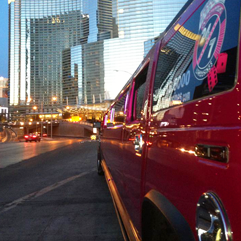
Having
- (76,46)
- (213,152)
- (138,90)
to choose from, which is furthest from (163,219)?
(76,46)

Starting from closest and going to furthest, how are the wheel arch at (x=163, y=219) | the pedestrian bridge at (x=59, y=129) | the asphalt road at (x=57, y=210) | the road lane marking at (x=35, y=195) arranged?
the wheel arch at (x=163, y=219), the asphalt road at (x=57, y=210), the road lane marking at (x=35, y=195), the pedestrian bridge at (x=59, y=129)

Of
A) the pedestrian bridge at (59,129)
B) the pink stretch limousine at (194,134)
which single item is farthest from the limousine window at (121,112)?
the pedestrian bridge at (59,129)

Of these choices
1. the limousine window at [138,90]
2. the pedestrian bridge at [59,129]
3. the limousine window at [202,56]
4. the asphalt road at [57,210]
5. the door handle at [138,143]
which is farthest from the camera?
the pedestrian bridge at [59,129]

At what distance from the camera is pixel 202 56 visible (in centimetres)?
156

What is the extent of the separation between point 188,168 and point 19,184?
Answer: 682 centimetres

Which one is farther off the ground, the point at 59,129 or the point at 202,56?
the point at 202,56

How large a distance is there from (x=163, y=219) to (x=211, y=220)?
0.63m

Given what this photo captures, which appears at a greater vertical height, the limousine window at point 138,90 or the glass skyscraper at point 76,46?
the glass skyscraper at point 76,46

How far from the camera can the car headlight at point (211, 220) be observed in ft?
3.86

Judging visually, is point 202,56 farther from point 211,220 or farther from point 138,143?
point 138,143

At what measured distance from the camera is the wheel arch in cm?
149

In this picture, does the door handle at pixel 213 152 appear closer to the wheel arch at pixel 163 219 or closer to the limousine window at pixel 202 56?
the limousine window at pixel 202 56

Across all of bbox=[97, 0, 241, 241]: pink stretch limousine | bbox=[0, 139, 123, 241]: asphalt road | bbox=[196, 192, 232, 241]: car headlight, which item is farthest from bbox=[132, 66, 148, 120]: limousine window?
bbox=[196, 192, 232, 241]: car headlight

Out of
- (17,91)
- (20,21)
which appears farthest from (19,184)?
(20,21)
